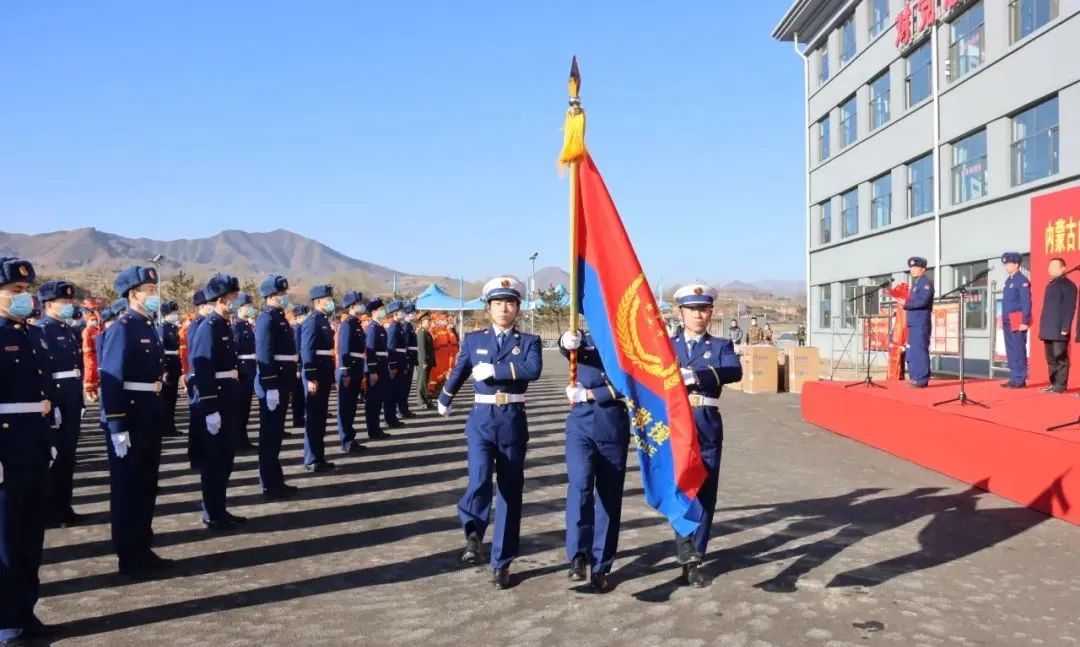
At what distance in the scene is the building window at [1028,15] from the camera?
18.4m

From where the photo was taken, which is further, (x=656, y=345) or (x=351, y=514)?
(x=351, y=514)

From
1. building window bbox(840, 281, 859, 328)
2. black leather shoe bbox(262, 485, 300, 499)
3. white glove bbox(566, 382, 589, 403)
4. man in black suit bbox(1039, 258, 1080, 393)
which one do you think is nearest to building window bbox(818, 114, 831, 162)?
building window bbox(840, 281, 859, 328)

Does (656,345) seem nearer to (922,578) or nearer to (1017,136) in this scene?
(922,578)

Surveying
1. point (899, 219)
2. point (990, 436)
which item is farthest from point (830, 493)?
point (899, 219)

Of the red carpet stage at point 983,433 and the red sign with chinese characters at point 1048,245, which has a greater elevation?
the red sign with chinese characters at point 1048,245

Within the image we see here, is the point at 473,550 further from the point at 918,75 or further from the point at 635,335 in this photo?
the point at 918,75

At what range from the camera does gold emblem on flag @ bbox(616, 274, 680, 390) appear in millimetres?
5172

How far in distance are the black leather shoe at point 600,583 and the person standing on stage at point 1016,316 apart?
8669 mm

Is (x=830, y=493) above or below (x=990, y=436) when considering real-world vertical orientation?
below

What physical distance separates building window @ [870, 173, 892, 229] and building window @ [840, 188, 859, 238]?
1.19 m

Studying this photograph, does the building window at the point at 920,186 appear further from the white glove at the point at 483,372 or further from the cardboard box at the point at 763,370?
the white glove at the point at 483,372

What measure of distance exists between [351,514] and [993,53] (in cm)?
2028

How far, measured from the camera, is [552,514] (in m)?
7.37

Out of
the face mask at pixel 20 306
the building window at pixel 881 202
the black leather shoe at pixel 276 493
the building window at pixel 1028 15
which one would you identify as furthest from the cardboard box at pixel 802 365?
the face mask at pixel 20 306
